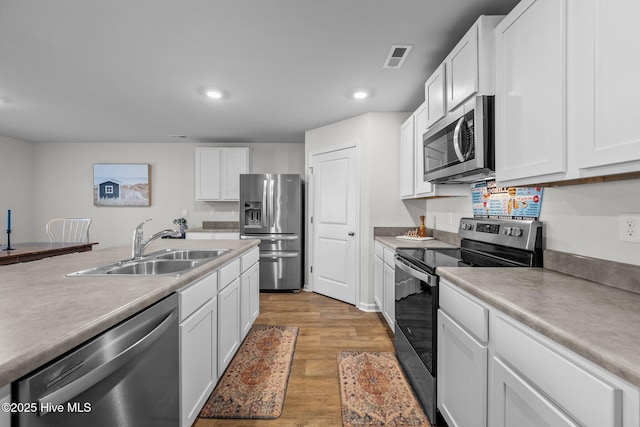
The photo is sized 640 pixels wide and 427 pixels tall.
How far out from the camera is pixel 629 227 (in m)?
1.17

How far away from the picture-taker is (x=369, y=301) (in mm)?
3482

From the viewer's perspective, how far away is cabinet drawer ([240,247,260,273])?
8.01ft

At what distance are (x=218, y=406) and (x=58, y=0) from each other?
98.0 inches

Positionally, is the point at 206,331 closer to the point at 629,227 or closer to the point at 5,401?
the point at 5,401

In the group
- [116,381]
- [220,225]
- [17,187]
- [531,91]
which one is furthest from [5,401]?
[17,187]

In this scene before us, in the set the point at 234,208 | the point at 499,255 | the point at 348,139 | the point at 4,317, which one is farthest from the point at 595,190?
the point at 234,208

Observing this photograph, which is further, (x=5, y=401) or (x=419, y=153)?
(x=419, y=153)

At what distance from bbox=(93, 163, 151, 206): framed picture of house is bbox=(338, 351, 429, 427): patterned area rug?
15.1 feet

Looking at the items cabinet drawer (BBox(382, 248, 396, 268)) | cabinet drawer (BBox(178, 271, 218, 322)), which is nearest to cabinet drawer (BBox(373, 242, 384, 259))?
cabinet drawer (BBox(382, 248, 396, 268))

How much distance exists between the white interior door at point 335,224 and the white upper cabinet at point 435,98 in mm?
1361

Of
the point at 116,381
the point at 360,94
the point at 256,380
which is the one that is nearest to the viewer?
the point at 116,381

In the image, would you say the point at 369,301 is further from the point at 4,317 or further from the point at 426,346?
the point at 4,317

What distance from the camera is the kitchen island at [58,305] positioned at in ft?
2.15

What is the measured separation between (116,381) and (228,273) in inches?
44.5
